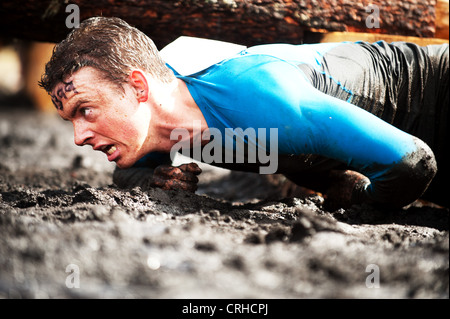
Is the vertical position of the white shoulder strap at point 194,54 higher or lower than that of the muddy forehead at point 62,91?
higher

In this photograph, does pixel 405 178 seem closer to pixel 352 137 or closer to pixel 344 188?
pixel 352 137

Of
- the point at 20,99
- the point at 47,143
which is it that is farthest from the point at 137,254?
the point at 20,99

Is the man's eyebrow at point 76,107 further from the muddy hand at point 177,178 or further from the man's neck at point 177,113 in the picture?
the muddy hand at point 177,178

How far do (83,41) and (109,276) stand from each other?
1.17m

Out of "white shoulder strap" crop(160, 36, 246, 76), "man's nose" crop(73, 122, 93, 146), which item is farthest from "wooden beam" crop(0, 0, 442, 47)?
"man's nose" crop(73, 122, 93, 146)

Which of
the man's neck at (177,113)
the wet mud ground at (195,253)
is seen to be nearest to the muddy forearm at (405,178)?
the wet mud ground at (195,253)

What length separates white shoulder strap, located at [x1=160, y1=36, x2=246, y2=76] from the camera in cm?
221

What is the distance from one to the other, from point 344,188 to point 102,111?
3.88ft

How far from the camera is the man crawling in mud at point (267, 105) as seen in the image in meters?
1.84

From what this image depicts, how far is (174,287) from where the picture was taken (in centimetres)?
119

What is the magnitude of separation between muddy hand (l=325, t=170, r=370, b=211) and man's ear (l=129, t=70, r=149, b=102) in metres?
1.03

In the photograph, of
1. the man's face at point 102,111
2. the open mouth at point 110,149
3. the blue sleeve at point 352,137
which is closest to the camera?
the blue sleeve at point 352,137

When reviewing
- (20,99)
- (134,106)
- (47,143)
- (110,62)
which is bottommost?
(20,99)
